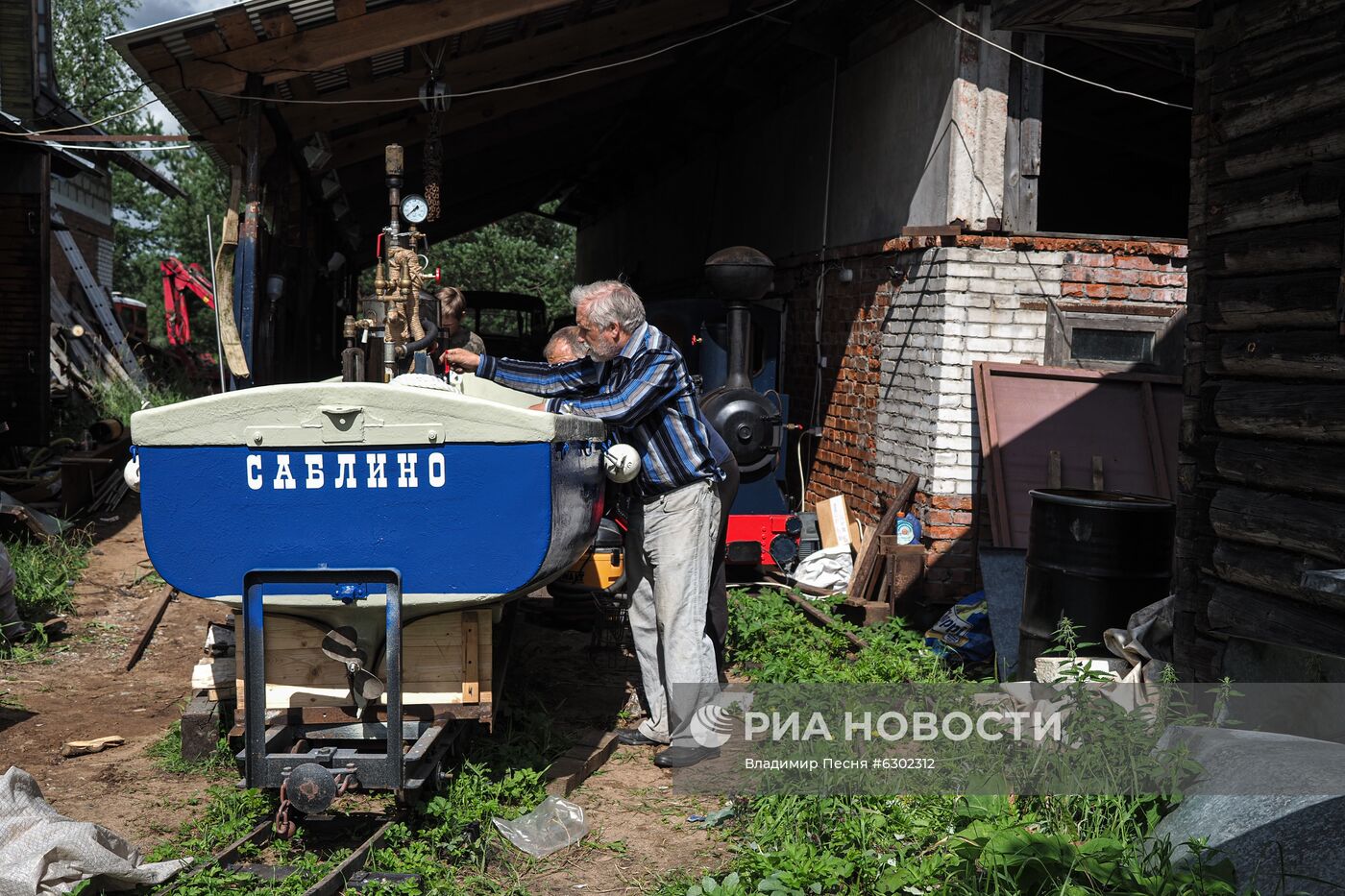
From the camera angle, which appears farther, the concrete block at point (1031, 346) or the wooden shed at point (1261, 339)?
the concrete block at point (1031, 346)

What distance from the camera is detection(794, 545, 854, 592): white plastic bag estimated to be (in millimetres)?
8438

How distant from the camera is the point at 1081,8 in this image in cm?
528

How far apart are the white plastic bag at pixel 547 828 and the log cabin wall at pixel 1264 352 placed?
275 centimetres

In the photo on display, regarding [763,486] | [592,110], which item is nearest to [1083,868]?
[763,486]

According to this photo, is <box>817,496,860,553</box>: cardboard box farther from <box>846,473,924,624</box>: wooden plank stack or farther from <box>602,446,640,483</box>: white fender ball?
<box>602,446,640,483</box>: white fender ball

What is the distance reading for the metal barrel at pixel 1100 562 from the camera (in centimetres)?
549

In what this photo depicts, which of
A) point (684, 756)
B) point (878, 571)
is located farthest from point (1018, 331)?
point (684, 756)

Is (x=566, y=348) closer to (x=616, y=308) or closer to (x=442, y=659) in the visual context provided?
(x=616, y=308)

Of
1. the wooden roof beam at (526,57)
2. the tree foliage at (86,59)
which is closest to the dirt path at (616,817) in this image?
the wooden roof beam at (526,57)

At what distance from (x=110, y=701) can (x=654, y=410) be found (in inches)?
131

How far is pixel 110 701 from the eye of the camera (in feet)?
19.8

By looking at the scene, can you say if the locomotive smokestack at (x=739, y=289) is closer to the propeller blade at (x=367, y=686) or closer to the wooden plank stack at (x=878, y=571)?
the wooden plank stack at (x=878, y=571)

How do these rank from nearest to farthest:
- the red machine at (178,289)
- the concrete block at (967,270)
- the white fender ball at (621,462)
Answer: the white fender ball at (621,462) → the concrete block at (967,270) → the red machine at (178,289)

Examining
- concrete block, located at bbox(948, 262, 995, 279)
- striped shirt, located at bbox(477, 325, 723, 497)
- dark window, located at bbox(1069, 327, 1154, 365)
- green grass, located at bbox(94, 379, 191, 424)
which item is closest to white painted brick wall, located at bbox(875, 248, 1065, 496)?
concrete block, located at bbox(948, 262, 995, 279)
